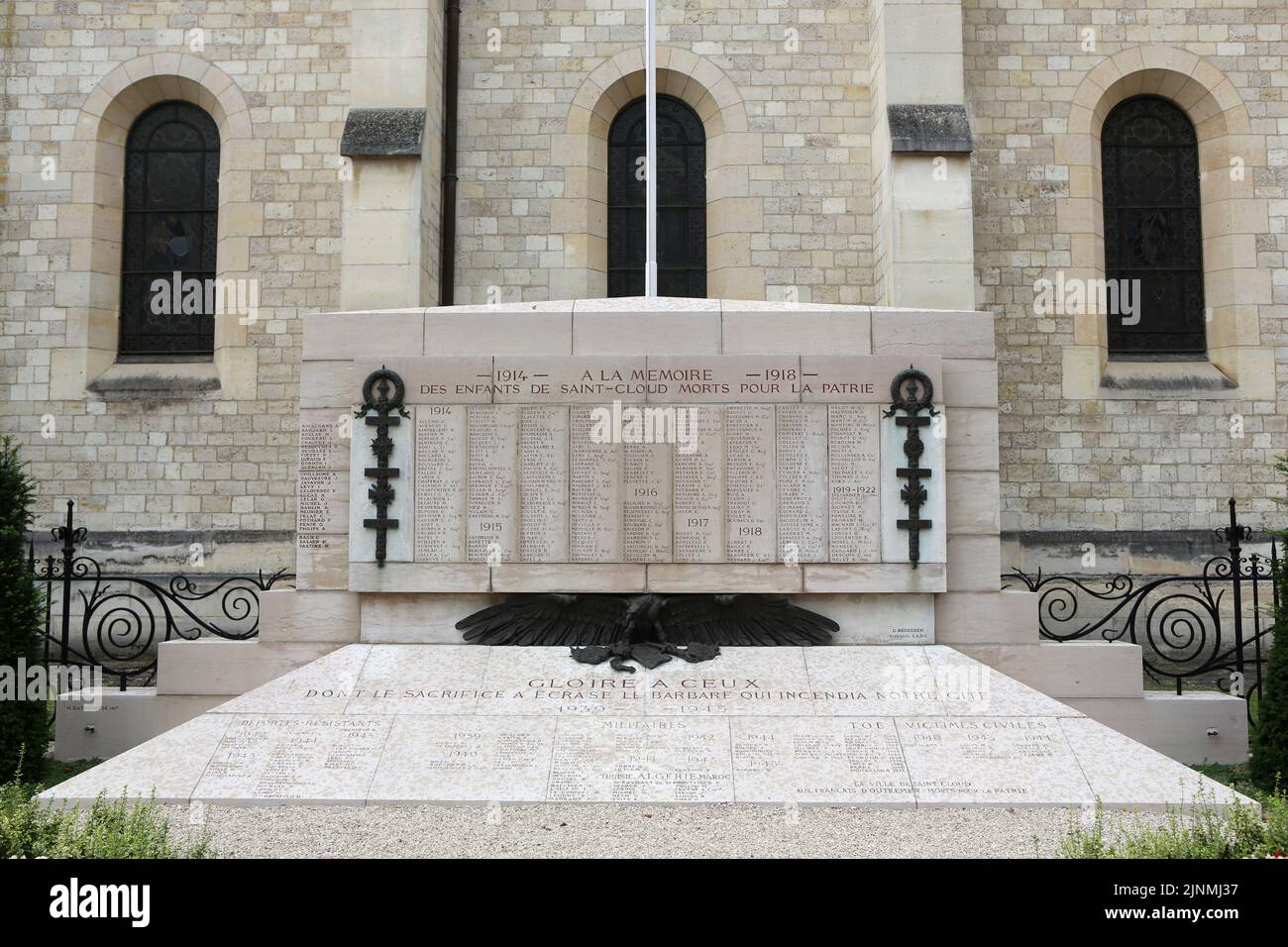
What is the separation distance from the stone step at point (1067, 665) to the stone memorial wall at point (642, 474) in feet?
2.53

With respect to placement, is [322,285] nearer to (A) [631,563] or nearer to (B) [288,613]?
(B) [288,613]

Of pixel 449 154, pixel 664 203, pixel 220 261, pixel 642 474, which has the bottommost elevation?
pixel 642 474

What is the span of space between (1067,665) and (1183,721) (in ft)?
4.14

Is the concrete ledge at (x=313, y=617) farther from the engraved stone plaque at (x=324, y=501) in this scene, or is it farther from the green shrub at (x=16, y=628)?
the green shrub at (x=16, y=628)

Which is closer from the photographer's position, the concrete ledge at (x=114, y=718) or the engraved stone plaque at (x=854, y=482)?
the engraved stone plaque at (x=854, y=482)

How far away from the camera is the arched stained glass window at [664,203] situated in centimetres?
1391

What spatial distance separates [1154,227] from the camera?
1388 cm

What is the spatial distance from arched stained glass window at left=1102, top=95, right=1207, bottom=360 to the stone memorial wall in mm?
7678

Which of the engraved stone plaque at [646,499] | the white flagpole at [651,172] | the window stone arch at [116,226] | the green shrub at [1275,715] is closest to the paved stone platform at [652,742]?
the engraved stone plaque at [646,499]

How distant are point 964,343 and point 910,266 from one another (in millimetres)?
4473

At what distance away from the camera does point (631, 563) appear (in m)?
7.44

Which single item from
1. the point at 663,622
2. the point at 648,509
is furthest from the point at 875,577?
the point at 648,509

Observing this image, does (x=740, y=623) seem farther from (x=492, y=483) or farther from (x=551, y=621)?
Result: (x=492, y=483)

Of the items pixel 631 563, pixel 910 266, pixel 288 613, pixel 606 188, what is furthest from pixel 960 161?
pixel 288 613
